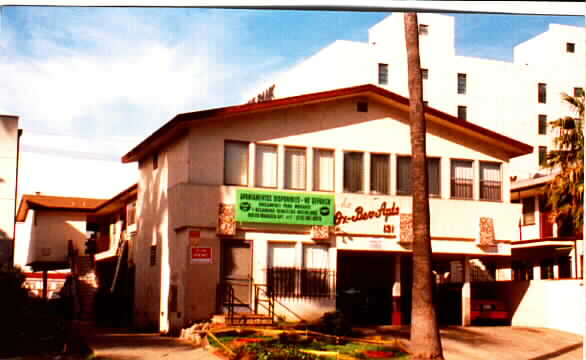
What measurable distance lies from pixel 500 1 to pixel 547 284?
21.4 metres

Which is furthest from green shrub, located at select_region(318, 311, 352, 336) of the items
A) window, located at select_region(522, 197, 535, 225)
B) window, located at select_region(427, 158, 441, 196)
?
window, located at select_region(522, 197, 535, 225)

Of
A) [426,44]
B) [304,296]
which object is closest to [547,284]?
[304,296]

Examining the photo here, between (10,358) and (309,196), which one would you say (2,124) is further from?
(309,196)

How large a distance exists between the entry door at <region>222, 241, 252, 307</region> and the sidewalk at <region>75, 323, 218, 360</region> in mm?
2549

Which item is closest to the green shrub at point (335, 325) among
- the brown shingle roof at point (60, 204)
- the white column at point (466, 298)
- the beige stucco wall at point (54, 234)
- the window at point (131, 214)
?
the white column at point (466, 298)

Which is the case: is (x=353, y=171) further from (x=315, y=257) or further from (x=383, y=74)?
(x=383, y=74)

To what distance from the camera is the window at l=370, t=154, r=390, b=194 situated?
29.2m

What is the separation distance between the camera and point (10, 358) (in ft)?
63.8

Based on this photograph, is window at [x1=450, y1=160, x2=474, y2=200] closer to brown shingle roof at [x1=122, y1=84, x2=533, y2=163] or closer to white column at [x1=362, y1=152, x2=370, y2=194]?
brown shingle roof at [x1=122, y1=84, x2=533, y2=163]

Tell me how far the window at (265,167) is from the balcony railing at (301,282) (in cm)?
291

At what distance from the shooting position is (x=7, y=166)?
24969 mm

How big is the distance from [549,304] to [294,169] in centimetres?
1055

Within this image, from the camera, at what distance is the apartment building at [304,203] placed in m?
26.8

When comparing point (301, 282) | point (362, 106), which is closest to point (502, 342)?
point (301, 282)
